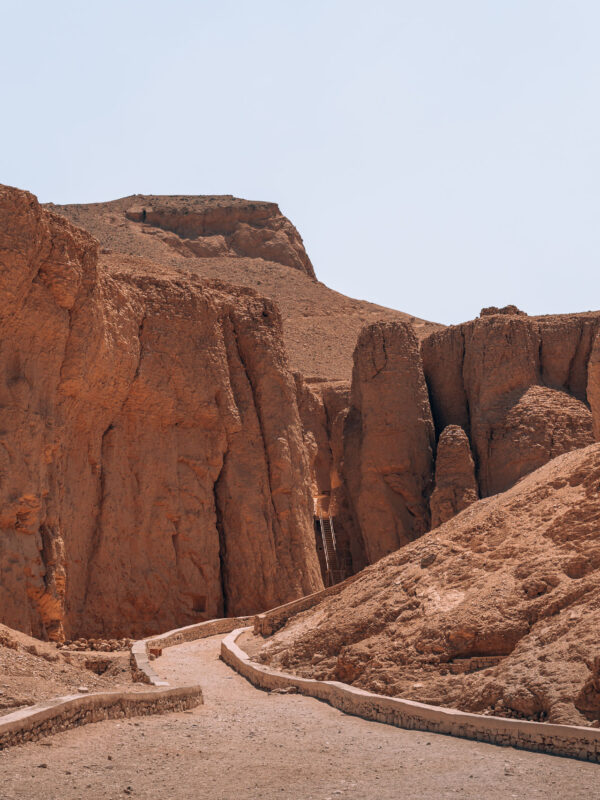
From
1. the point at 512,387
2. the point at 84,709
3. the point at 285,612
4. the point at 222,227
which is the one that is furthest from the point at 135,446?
the point at 222,227

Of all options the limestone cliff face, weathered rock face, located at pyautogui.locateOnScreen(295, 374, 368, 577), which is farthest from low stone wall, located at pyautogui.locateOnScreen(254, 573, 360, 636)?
the limestone cliff face

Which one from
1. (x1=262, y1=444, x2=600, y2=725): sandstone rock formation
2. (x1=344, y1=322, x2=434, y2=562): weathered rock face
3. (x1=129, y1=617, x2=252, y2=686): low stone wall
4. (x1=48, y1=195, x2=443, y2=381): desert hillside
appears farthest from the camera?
(x1=48, y1=195, x2=443, y2=381): desert hillside

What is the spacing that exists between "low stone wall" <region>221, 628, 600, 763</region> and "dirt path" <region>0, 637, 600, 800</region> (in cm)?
18

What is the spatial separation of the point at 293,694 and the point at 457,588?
2793mm

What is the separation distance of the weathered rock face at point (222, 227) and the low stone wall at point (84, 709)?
7267 centimetres

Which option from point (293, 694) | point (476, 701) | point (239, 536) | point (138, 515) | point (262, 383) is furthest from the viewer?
point (262, 383)

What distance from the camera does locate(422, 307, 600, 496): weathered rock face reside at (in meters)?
35.7

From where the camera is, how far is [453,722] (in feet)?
34.7

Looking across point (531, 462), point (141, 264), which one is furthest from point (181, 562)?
point (531, 462)

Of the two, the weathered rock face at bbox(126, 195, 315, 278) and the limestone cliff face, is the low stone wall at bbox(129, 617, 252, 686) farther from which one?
the weathered rock face at bbox(126, 195, 315, 278)

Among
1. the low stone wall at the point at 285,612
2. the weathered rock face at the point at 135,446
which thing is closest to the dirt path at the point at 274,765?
the low stone wall at the point at 285,612

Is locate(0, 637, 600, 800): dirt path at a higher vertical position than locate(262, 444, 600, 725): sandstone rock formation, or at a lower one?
lower

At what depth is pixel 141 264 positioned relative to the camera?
3100cm

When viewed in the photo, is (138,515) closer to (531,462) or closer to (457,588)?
(457,588)
